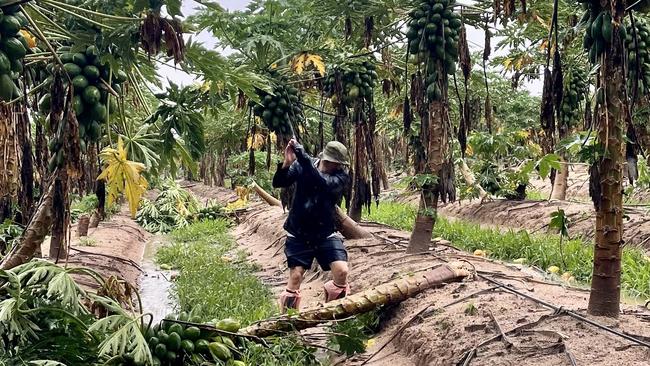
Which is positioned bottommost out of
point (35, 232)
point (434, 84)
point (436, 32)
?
point (35, 232)

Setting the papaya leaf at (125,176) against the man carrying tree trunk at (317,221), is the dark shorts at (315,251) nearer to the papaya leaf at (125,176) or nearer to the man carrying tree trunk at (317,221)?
the man carrying tree trunk at (317,221)

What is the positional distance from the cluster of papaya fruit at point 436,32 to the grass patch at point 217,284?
3053 mm

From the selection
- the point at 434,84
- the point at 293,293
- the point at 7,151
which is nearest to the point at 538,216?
the point at 434,84

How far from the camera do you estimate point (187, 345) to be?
3801 mm

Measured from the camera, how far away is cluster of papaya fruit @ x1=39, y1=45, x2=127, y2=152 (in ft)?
11.4

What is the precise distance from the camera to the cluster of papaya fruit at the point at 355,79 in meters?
7.56

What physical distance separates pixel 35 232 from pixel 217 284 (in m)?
4.32

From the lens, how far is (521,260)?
291 inches

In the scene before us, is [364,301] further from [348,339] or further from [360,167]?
[360,167]

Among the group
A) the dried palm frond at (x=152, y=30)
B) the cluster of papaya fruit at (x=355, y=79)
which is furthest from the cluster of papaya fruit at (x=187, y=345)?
the cluster of papaya fruit at (x=355, y=79)

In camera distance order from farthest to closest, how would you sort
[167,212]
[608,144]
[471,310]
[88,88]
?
[167,212] < [471,310] < [608,144] < [88,88]

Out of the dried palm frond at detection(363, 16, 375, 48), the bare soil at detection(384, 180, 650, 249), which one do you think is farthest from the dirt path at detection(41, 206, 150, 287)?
the bare soil at detection(384, 180, 650, 249)

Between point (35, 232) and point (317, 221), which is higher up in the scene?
point (35, 232)

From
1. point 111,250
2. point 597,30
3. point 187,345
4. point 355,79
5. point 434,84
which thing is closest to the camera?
point 597,30
